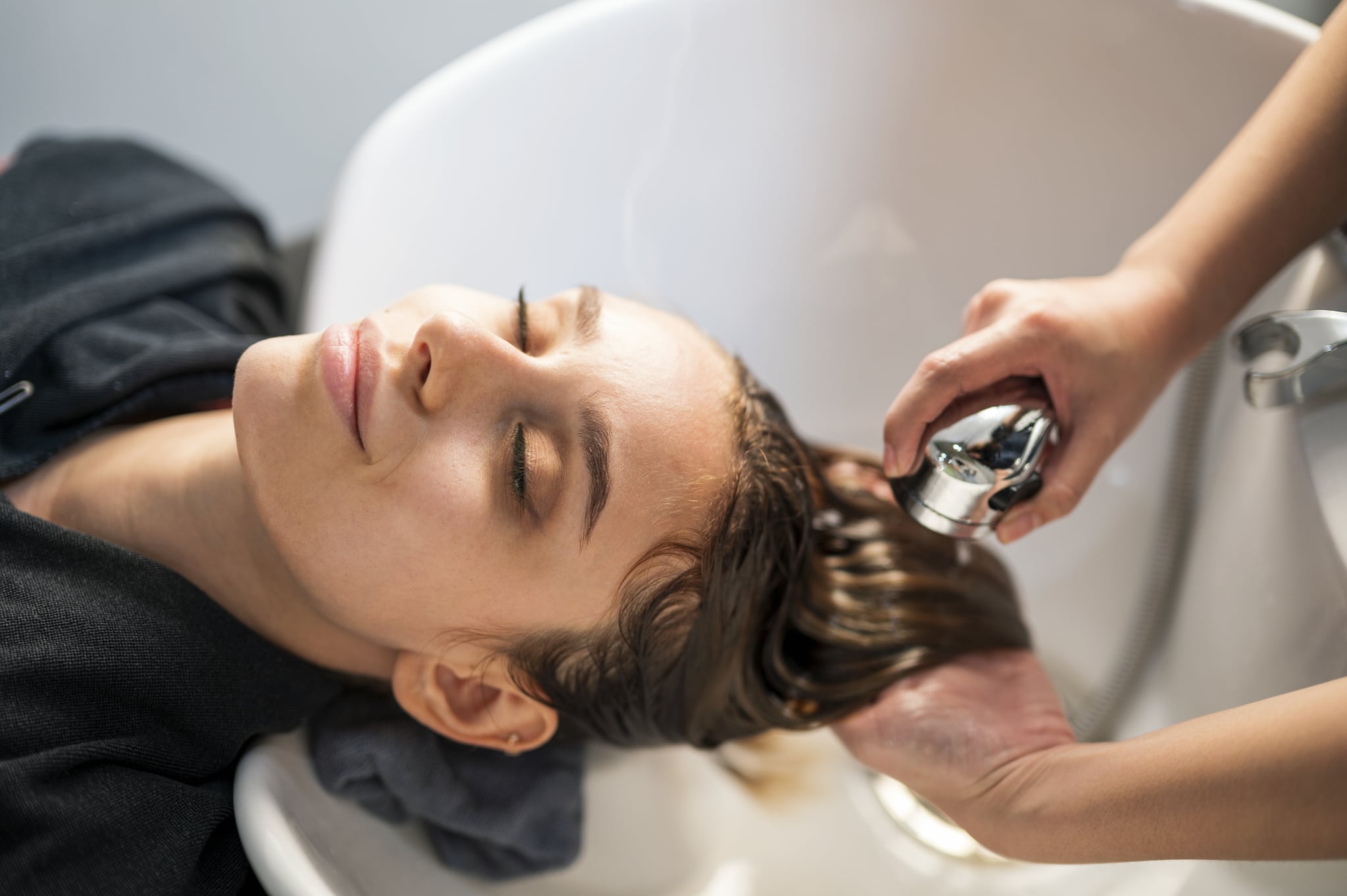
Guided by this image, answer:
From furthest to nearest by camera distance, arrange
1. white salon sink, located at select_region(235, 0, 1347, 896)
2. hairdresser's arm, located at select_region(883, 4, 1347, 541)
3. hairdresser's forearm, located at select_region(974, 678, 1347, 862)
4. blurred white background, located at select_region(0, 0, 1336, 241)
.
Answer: blurred white background, located at select_region(0, 0, 1336, 241)
white salon sink, located at select_region(235, 0, 1347, 896)
hairdresser's arm, located at select_region(883, 4, 1347, 541)
hairdresser's forearm, located at select_region(974, 678, 1347, 862)

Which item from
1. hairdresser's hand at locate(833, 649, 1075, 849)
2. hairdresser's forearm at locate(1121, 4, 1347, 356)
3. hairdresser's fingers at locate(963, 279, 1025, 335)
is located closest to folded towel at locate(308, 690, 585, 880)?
hairdresser's hand at locate(833, 649, 1075, 849)

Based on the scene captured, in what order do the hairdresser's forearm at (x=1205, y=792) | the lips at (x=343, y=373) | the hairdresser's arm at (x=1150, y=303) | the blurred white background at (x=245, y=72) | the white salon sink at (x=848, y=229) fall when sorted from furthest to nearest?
the blurred white background at (x=245, y=72) → the white salon sink at (x=848, y=229) → the hairdresser's arm at (x=1150, y=303) → the lips at (x=343, y=373) → the hairdresser's forearm at (x=1205, y=792)

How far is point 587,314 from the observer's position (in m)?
0.79

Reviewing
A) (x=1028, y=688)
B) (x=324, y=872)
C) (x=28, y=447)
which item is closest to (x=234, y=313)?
(x=28, y=447)

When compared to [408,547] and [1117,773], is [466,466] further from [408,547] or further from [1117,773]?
[1117,773]

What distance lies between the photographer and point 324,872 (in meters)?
0.73

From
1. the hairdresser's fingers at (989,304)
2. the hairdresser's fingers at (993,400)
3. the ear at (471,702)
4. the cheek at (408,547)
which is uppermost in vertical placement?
the hairdresser's fingers at (989,304)

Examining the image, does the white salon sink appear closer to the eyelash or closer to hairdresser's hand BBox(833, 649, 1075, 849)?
hairdresser's hand BBox(833, 649, 1075, 849)

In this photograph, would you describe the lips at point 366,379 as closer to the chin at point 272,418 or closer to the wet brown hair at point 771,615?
the chin at point 272,418

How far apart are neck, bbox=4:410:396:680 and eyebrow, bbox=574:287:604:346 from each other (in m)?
0.31

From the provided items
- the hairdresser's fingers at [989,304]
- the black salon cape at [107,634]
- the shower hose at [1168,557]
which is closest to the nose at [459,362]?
the black salon cape at [107,634]

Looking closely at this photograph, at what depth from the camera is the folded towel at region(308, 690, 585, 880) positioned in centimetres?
84

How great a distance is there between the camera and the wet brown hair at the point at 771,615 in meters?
0.81

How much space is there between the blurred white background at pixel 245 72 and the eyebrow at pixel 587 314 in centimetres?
87
